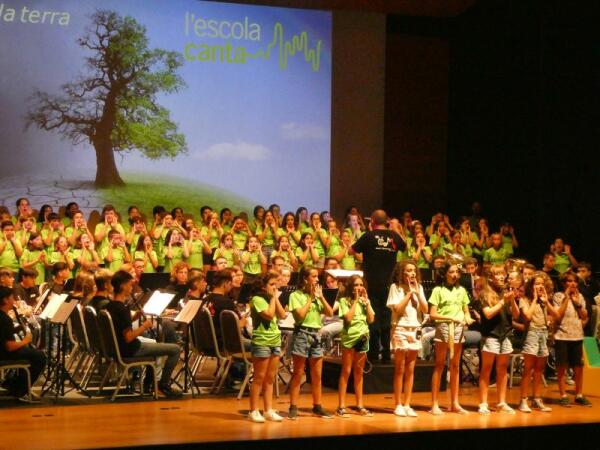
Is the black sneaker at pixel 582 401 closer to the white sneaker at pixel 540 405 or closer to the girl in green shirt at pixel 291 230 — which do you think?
the white sneaker at pixel 540 405

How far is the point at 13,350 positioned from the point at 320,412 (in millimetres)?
2684

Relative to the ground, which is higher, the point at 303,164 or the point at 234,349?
the point at 303,164

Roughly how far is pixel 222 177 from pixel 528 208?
5.28 meters

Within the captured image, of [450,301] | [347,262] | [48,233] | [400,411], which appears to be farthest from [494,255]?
[400,411]

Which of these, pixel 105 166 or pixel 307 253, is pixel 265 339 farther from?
pixel 105 166

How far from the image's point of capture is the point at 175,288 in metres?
9.88

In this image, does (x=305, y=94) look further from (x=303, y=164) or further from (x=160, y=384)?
(x=160, y=384)

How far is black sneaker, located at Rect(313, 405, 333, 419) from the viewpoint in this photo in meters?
7.58

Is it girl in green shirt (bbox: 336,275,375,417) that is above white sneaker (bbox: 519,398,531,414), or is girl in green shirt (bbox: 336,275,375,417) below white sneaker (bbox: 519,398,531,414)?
above

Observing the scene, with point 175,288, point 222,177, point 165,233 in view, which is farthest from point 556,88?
point 175,288

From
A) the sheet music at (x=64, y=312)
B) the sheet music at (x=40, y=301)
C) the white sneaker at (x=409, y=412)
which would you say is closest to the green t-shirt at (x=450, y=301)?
the white sneaker at (x=409, y=412)

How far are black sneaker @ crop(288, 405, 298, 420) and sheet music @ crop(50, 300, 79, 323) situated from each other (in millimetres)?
2164

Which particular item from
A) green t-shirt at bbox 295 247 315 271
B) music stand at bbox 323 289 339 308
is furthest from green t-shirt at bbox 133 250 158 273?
music stand at bbox 323 289 339 308

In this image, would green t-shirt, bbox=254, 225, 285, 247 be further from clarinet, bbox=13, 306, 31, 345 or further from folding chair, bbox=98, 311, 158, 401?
folding chair, bbox=98, 311, 158, 401
